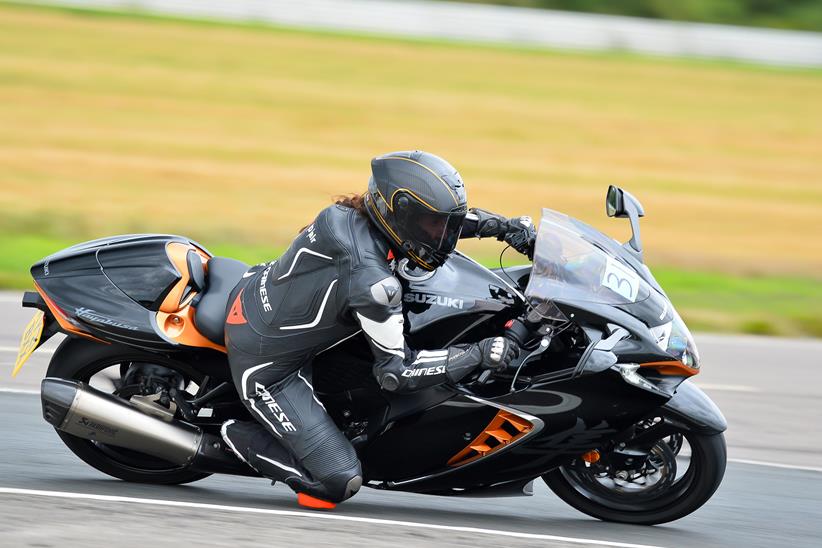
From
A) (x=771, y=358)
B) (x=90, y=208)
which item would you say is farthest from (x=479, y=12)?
(x=771, y=358)

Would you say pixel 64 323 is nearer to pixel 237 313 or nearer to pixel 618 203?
pixel 237 313

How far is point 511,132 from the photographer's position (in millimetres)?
18297

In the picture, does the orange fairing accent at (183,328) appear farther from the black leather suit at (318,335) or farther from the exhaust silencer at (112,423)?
the exhaust silencer at (112,423)

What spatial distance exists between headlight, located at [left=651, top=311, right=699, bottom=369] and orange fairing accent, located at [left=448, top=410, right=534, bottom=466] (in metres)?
0.65

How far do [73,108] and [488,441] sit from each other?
14276 mm

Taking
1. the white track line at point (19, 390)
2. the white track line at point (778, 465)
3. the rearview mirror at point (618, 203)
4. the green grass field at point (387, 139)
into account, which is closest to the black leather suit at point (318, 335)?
the rearview mirror at point (618, 203)

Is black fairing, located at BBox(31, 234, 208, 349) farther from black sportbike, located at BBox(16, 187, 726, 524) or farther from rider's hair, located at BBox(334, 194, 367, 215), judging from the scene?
rider's hair, located at BBox(334, 194, 367, 215)

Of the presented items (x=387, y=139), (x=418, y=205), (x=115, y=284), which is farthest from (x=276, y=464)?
(x=387, y=139)

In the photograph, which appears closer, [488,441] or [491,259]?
[488,441]

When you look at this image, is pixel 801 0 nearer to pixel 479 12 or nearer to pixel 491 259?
pixel 479 12

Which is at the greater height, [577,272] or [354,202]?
[354,202]

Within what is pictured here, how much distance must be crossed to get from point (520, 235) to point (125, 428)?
196 centimetres

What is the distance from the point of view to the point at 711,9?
30531 mm

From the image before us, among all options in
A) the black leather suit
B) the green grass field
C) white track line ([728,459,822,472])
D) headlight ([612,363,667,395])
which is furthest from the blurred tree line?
headlight ([612,363,667,395])
